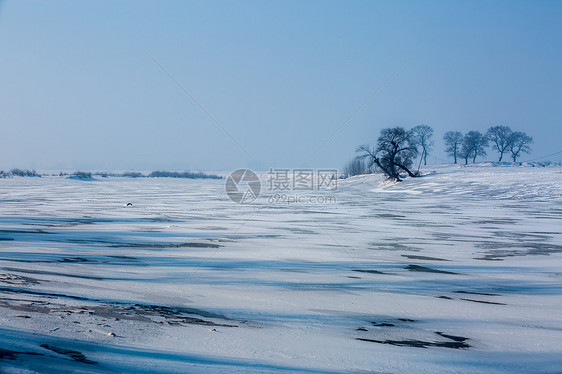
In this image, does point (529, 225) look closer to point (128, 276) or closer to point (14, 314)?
point (128, 276)

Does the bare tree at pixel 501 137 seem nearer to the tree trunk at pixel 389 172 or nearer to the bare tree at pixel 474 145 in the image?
the bare tree at pixel 474 145

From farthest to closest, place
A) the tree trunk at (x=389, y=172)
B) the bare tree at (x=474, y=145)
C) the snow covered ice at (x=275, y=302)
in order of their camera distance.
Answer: the bare tree at (x=474, y=145) < the tree trunk at (x=389, y=172) < the snow covered ice at (x=275, y=302)

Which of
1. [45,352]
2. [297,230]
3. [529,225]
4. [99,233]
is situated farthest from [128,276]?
[529,225]

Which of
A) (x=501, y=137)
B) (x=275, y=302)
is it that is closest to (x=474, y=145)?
(x=501, y=137)

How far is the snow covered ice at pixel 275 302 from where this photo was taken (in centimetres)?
418

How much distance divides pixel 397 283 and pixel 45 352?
543cm

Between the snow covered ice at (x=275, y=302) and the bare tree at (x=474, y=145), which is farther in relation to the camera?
the bare tree at (x=474, y=145)

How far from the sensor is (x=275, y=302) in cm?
628

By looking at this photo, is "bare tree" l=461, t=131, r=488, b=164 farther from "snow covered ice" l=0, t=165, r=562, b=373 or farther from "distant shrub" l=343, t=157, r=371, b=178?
"snow covered ice" l=0, t=165, r=562, b=373

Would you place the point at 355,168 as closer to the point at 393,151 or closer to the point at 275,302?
the point at 393,151

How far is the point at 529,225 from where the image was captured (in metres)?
16.9

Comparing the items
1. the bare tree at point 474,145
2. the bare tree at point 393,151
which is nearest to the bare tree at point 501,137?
the bare tree at point 474,145

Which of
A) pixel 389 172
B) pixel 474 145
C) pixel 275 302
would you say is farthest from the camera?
pixel 474 145

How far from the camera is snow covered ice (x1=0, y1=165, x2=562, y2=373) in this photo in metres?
4.18
